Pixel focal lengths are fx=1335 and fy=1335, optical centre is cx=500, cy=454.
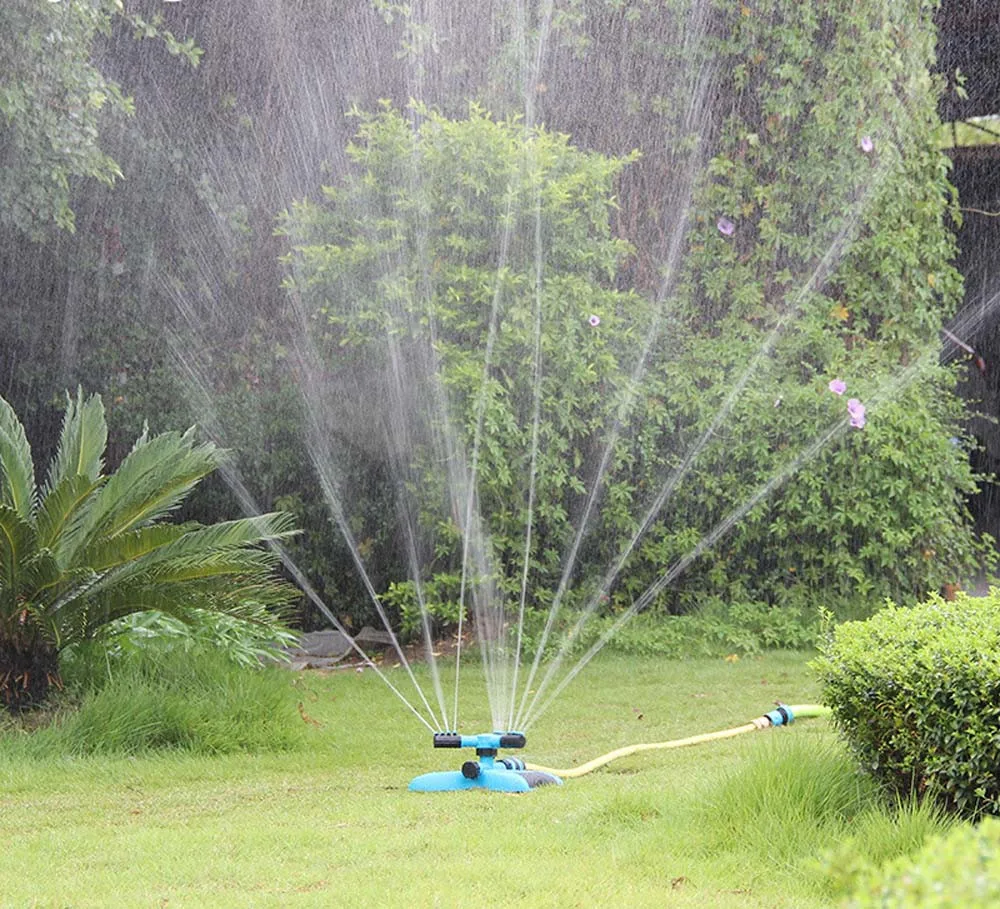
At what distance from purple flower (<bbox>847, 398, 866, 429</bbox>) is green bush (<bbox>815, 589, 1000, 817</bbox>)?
5784 millimetres

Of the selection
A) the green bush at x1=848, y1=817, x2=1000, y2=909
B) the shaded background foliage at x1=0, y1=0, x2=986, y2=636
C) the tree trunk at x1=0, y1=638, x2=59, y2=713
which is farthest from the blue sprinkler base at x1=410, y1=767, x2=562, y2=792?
the shaded background foliage at x1=0, y1=0, x2=986, y2=636

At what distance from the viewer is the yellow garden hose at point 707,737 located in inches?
237

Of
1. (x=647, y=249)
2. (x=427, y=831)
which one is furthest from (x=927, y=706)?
(x=647, y=249)

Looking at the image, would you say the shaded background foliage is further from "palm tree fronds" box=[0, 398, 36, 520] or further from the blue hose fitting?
the blue hose fitting

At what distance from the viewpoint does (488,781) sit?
5465 millimetres

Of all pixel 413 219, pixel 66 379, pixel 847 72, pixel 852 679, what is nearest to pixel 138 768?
pixel 852 679

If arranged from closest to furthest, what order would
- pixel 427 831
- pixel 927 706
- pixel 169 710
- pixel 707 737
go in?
1. pixel 927 706
2. pixel 427 831
3. pixel 169 710
4. pixel 707 737

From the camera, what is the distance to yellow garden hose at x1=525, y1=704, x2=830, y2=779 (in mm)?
6016

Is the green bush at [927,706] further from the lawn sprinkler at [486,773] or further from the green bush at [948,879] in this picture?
the green bush at [948,879]

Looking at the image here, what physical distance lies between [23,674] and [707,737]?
3.52 metres

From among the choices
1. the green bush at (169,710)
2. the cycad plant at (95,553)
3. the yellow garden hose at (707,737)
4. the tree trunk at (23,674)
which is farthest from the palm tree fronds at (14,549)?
the yellow garden hose at (707,737)

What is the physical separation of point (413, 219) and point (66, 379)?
3.39 meters

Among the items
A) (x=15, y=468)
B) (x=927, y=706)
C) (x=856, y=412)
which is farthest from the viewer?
(x=856, y=412)

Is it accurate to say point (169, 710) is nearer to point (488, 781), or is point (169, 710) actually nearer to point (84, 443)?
point (84, 443)
